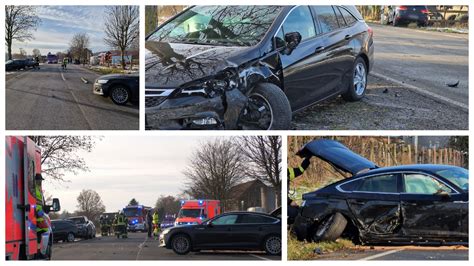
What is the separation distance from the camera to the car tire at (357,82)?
9.49 metres

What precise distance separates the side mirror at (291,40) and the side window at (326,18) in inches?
19.2

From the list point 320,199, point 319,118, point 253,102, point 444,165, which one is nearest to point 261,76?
point 253,102

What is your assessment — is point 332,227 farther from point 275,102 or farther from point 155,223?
point 155,223

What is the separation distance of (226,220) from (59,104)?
3135 millimetres

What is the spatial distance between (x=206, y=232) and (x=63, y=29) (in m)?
3.73

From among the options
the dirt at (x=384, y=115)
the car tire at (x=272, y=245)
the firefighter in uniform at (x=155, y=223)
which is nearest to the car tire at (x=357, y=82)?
the dirt at (x=384, y=115)

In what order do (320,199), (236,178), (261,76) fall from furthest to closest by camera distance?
(236,178)
(320,199)
(261,76)

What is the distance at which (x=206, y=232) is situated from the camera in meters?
10.7

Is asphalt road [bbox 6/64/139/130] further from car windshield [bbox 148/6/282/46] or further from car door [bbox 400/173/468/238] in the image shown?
car door [bbox 400/173/468/238]

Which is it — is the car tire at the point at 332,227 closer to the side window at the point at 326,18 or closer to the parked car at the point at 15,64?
the side window at the point at 326,18

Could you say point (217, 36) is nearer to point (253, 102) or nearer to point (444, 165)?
point (253, 102)

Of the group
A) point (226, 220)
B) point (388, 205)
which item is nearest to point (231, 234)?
point (226, 220)

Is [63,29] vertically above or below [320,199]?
above
